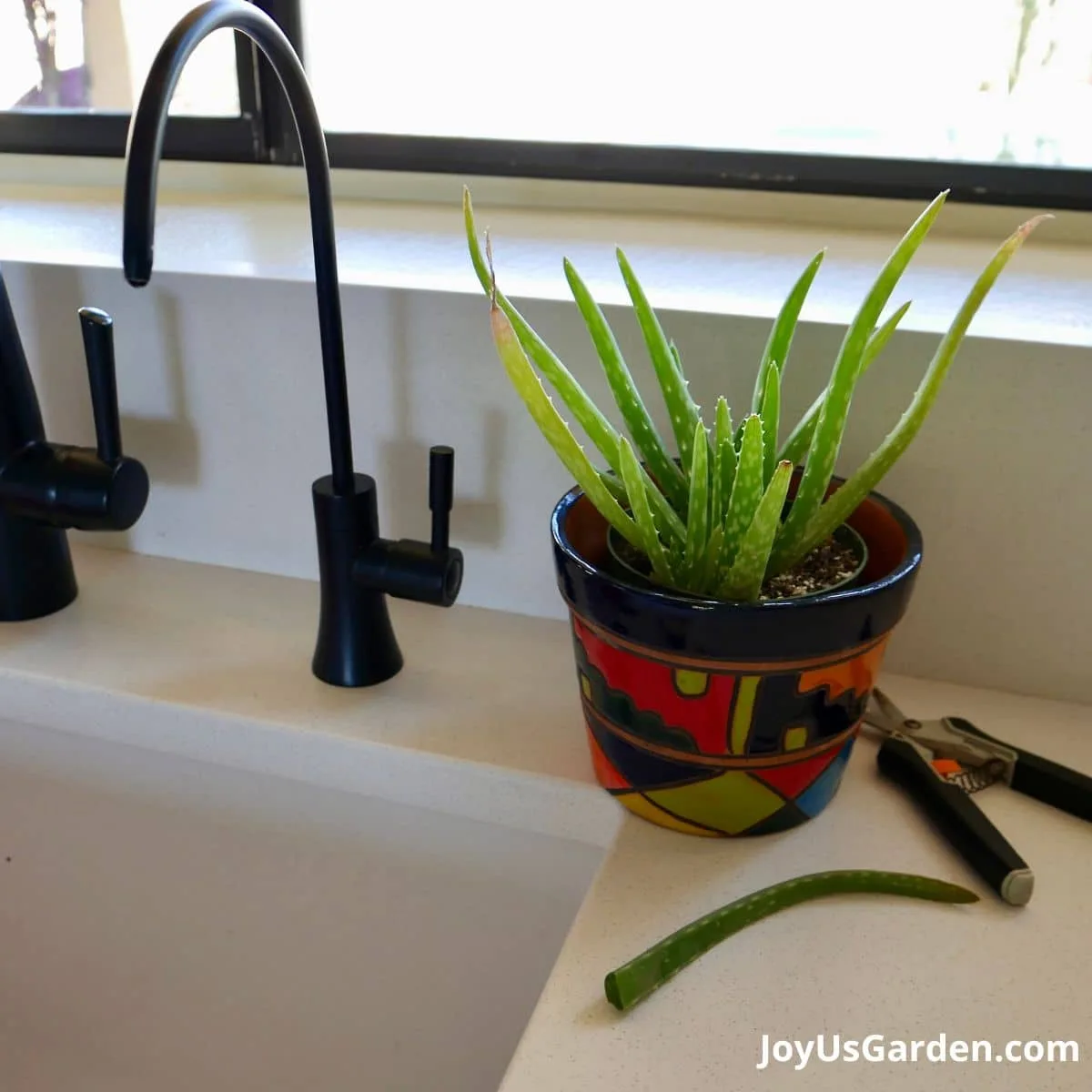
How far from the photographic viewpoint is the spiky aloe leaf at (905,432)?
0.45 metres

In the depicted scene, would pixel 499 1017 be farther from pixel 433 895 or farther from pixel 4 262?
pixel 4 262

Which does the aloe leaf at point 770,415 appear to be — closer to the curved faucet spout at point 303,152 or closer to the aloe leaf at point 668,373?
the aloe leaf at point 668,373

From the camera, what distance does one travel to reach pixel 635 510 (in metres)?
0.48

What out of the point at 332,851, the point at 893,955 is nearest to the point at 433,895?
the point at 332,851

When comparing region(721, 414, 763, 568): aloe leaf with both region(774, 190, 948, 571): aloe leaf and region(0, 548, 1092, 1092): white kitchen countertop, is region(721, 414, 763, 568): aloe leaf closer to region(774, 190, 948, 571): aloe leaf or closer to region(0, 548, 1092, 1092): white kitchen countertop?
region(774, 190, 948, 571): aloe leaf

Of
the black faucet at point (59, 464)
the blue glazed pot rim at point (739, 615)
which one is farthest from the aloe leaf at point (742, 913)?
the black faucet at point (59, 464)

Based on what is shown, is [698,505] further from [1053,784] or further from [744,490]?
[1053,784]

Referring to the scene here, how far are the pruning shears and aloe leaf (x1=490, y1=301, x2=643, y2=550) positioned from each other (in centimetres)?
19

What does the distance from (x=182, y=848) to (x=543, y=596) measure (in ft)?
0.96

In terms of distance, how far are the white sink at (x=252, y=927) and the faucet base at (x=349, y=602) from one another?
0.08 metres

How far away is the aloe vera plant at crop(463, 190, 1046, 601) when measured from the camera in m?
0.46

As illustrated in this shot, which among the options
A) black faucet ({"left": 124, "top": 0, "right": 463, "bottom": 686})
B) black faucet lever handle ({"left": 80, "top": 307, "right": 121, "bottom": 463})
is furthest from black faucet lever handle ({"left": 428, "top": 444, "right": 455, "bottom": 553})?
black faucet lever handle ({"left": 80, "top": 307, "right": 121, "bottom": 463})

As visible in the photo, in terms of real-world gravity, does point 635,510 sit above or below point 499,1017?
above

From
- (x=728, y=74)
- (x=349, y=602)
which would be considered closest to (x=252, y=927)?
(x=349, y=602)
